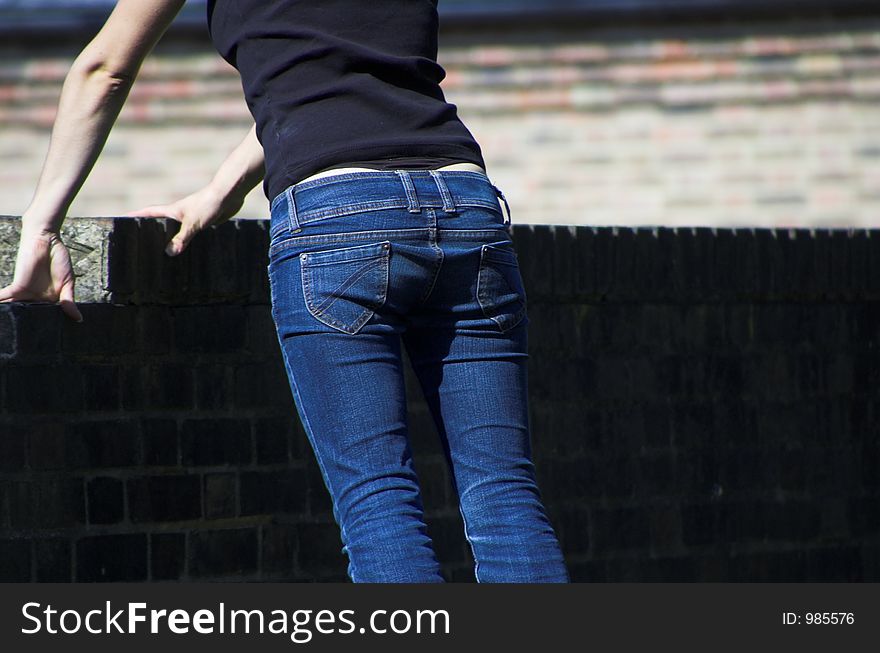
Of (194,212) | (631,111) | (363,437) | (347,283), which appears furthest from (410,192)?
(631,111)

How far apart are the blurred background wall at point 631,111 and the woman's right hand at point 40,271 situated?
22.7 feet

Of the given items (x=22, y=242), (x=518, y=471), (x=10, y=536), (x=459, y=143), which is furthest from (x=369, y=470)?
(x=10, y=536)

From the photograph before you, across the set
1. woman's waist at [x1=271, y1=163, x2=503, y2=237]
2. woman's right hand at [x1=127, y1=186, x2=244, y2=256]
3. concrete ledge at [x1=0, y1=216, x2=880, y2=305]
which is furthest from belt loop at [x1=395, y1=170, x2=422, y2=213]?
concrete ledge at [x1=0, y1=216, x2=880, y2=305]

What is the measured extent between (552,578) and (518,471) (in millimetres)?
199

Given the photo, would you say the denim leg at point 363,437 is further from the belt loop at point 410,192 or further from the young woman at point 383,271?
the belt loop at point 410,192

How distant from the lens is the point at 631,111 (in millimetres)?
10422

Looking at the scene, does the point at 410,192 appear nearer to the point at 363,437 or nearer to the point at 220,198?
the point at 363,437

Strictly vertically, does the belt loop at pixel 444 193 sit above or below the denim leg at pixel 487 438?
above

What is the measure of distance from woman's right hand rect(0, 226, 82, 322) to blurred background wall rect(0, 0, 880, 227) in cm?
691

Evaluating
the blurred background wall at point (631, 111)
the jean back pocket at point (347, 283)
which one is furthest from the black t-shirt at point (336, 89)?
the blurred background wall at point (631, 111)

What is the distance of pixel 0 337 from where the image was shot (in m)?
4.18

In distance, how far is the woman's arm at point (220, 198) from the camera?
145 inches

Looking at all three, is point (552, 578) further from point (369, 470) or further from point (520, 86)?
point (520, 86)

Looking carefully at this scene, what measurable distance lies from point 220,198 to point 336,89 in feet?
2.92
